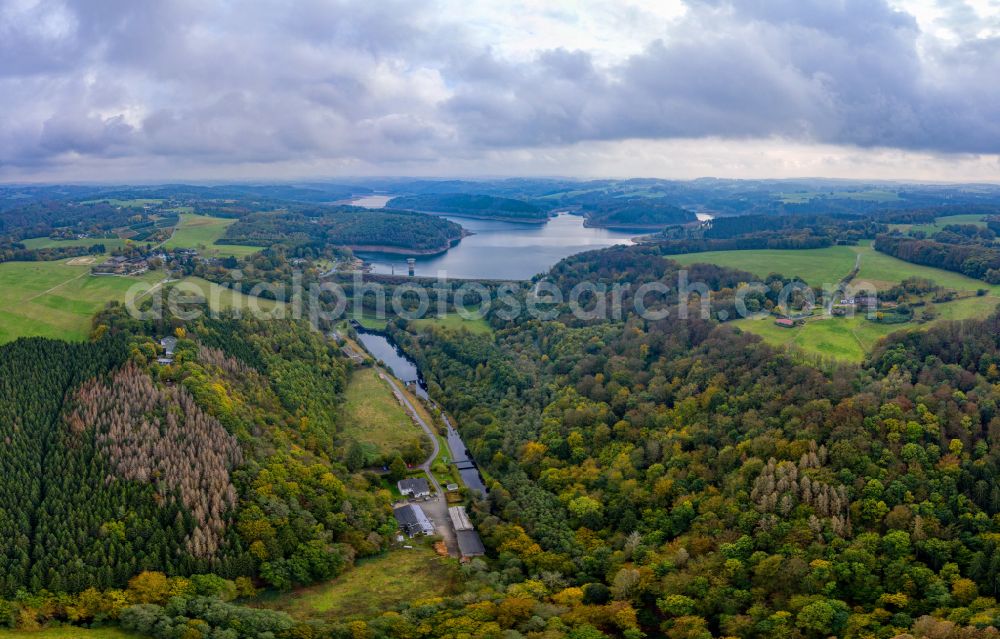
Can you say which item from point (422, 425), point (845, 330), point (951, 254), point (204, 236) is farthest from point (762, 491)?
point (204, 236)

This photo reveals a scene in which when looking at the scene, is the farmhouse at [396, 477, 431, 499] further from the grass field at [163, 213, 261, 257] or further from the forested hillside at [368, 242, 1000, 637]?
the grass field at [163, 213, 261, 257]

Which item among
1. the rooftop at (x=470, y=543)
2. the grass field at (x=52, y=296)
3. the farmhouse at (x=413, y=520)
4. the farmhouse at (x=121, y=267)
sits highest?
the farmhouse at (x=121, y=267)

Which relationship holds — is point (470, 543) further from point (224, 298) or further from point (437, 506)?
point (224, 298)

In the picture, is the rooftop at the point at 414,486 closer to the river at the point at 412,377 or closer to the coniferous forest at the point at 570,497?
the coniferous forest at the point at 570,497

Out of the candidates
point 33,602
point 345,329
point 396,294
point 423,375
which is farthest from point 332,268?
point 33,602

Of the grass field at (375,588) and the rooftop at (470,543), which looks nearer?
the grass field at (375,588)

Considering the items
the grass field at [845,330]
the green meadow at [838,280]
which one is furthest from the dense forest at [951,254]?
the grass field at [845,330]
